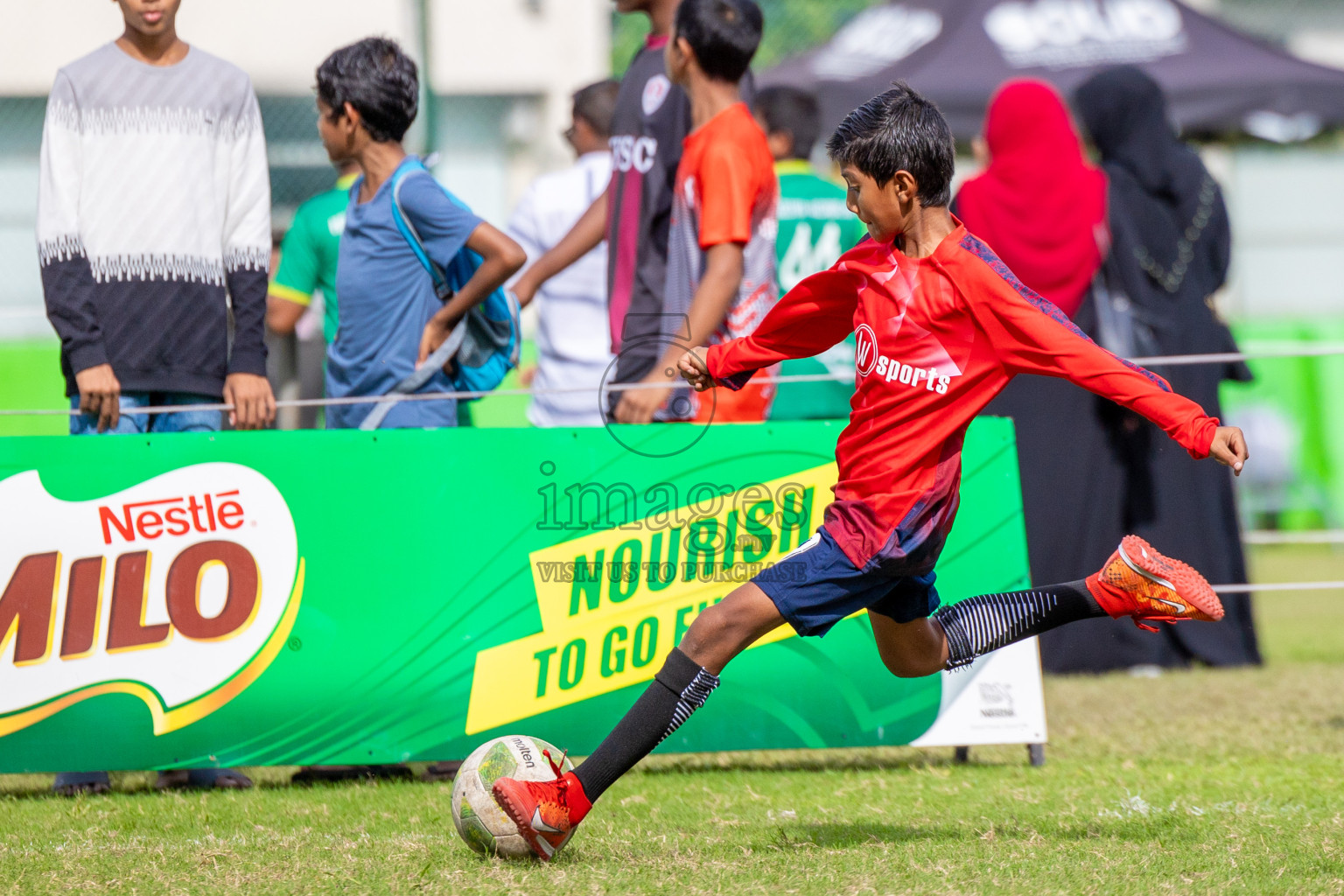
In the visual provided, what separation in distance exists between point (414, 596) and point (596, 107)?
3036 millimetres

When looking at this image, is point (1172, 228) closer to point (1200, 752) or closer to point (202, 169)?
point (1200, 752)

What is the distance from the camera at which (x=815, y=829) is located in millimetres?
3893

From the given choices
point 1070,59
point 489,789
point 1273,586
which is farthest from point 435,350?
point 1070,59

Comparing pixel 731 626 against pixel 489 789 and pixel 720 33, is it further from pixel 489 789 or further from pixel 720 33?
pixel 720 33

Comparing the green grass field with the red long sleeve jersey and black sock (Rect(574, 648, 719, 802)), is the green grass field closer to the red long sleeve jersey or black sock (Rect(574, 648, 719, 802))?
black sock (Rect(574, 648, 719, 802))

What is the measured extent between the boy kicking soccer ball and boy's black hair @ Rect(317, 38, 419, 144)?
1751mm

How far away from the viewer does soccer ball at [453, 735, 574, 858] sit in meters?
3.45

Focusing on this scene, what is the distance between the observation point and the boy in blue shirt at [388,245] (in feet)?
15.2

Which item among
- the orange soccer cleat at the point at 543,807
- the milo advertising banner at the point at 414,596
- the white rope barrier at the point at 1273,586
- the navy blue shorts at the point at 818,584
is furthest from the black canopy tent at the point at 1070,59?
the orange soccer cleat at the point at 543,807

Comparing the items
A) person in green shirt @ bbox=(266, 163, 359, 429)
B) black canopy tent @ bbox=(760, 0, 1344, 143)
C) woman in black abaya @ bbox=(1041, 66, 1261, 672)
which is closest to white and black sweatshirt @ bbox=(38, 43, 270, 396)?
person in green shirt @ bbox=(266, 163, 359, 429)

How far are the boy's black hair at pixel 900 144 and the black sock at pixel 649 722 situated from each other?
3.92ft

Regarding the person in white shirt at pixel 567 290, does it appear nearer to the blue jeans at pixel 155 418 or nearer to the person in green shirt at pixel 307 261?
the person in green shirt at pixel 307 261

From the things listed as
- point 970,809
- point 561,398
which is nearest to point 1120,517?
point 561,398

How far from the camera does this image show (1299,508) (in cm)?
1245
